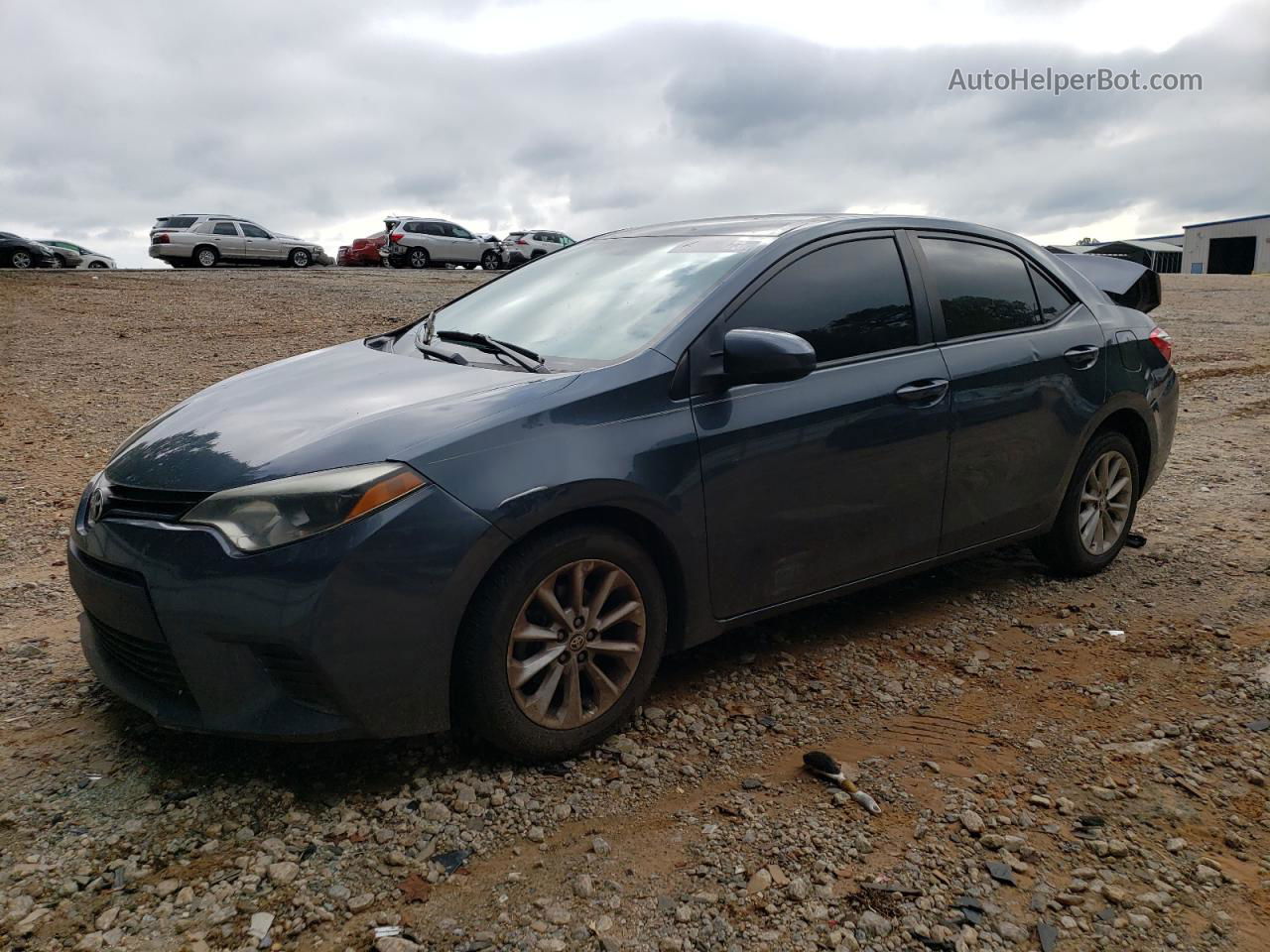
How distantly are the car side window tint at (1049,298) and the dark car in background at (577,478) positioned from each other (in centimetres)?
2

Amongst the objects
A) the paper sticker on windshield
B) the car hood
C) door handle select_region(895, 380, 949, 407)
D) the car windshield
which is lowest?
door handle select_region(895, 380, 949, 407)

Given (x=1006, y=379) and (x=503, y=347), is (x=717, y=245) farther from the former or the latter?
(x=1006, y=379)

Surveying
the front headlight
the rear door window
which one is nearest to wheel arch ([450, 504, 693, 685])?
the front headlight

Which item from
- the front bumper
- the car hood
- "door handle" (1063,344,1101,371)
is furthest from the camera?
"door handle" (1063,344,1101,371)

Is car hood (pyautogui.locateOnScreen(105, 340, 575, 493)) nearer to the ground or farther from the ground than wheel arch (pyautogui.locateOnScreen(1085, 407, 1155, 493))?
farther from the ground

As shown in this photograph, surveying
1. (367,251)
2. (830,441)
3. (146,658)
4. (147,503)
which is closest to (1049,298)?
(830,441)

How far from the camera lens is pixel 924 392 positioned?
4035 millimetres

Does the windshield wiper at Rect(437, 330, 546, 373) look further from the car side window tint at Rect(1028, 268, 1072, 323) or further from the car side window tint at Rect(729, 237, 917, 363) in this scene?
the car side window tint at Rect(1028, 268, 1072, 323)

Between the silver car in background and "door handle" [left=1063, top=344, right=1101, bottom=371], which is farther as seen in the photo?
the silver car in background

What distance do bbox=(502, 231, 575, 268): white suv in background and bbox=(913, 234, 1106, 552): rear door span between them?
90.3ft

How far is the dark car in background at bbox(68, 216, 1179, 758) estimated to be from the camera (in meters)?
2.84

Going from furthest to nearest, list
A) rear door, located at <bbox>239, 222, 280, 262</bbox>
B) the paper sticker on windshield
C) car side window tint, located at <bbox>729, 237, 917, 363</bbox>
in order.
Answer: rear door, located at <bbox>239, 222, 280, 262</bbox>, the paper sticker on windshield, car side window tint, located at <bbox>729, 237, 917, 363</bbox>

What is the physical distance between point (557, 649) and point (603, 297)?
139 centimetres

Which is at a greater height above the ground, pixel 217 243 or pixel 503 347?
pixel 217 243
